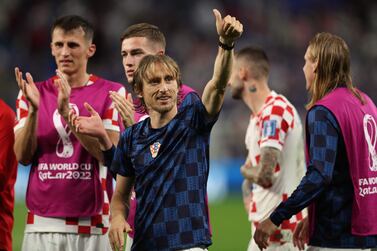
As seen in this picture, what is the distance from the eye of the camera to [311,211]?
5680 millimetres

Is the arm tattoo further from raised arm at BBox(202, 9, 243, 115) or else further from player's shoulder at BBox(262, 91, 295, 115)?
raised arm at BBox(202, 9, 243, 115)

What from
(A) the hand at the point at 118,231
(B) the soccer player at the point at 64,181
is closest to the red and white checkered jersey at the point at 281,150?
(B) the soccer player at the point at 64,181

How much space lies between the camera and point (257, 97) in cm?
775

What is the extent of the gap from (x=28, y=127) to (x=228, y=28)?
6.28 feet

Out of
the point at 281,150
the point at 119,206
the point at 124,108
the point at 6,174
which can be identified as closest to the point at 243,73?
the point at 281,150

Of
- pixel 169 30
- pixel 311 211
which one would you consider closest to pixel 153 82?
pixel 311 211

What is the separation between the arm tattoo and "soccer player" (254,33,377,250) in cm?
135

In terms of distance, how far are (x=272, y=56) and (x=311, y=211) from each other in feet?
53.5

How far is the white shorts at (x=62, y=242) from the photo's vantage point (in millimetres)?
6363

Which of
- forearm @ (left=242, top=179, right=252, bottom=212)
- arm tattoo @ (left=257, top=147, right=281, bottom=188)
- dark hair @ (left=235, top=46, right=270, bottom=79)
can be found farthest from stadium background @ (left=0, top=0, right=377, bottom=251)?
arm tattoo @ (left=257, top=147, right=281, bottom=188)

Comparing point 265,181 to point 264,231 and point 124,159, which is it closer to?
point 264,231

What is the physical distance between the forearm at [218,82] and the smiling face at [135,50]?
4.72 ft

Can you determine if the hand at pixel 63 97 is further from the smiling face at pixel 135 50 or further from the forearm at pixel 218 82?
the forearm at pixel 218 82

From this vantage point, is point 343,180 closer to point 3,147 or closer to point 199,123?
point 199,123
